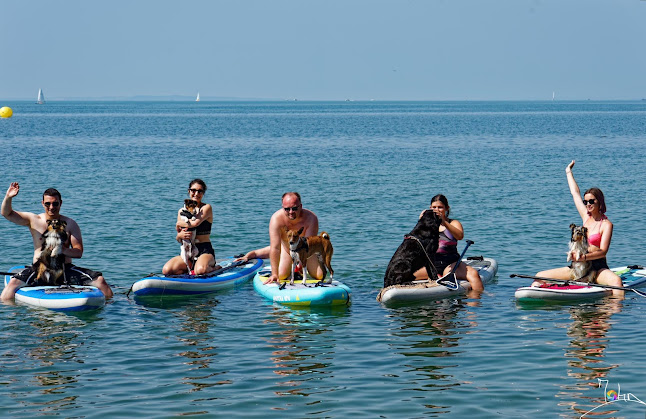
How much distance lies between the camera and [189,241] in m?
14.4

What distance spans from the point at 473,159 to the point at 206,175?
16702mm

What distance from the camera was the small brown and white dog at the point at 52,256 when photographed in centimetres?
1304

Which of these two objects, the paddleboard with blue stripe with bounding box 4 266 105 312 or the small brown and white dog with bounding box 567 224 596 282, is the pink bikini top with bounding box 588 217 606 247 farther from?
the paddleboard with blue stripe with bounding box 4 266 105 312

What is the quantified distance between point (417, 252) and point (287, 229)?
6.70ft

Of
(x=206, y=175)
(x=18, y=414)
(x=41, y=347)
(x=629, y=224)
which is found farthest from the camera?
(x=206, y=175)

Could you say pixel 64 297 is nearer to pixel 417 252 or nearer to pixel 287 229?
pixel 287 229

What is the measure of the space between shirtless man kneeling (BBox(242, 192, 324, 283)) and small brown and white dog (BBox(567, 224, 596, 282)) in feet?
12.6

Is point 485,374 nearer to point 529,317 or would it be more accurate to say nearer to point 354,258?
point 529,317

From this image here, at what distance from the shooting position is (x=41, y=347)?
37.4 ft

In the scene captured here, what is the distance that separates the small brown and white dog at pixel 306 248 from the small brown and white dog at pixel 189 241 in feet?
5.84

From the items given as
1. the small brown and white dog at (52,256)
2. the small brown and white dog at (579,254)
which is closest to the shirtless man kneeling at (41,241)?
the small brown and white dog at (52,256)

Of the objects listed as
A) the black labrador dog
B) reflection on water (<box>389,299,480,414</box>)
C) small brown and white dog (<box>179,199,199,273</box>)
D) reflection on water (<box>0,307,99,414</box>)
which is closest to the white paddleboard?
reflection on water (<box>389,299,480,414</box>)

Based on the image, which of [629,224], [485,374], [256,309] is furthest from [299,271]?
[629,224]

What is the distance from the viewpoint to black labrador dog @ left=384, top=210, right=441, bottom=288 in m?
13.7
